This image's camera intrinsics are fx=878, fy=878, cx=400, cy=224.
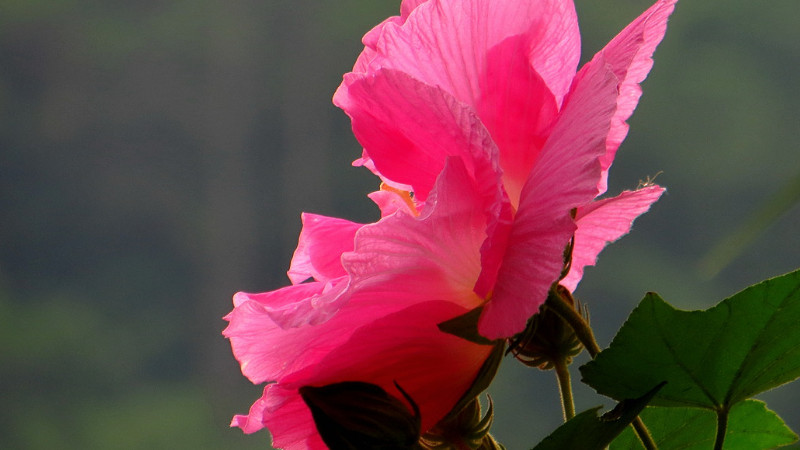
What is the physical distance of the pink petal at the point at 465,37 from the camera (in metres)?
0.24

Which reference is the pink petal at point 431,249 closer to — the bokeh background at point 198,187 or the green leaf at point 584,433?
the green leaf at point 584,433

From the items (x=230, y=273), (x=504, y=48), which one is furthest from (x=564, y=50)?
(x=230, y=273)

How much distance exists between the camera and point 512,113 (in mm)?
248

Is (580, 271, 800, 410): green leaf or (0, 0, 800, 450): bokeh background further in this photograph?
(0, 0, 800, 450): bokeh background

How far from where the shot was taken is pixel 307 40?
306 cm

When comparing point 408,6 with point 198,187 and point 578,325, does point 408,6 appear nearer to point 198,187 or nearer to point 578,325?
point 578,325

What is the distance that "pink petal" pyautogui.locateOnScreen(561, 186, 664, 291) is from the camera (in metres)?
0.25

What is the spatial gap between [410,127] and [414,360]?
62mm

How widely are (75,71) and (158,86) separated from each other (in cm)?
26

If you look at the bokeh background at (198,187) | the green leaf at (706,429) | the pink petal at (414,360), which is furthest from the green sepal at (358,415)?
the bokeh background at (198,187)

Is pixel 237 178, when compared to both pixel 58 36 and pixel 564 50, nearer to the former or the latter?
pixel 58 36

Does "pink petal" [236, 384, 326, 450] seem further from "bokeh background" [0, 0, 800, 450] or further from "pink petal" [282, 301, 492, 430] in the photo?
"bokeh background" [0, 0, 800, 450]

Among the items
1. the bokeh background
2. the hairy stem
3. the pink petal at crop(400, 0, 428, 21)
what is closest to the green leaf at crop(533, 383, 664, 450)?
the hairy stem

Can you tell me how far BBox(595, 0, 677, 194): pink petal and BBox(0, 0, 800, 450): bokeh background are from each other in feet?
8.11
